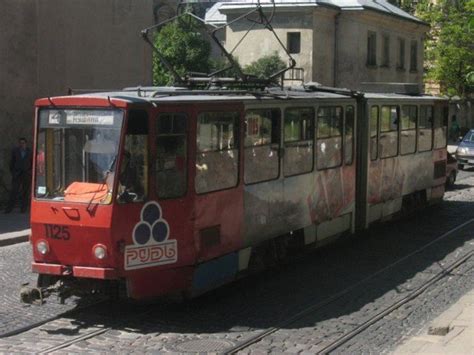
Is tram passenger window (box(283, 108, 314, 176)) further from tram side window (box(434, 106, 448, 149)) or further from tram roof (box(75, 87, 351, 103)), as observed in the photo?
tram side window (box(434, 106, 448, 149))

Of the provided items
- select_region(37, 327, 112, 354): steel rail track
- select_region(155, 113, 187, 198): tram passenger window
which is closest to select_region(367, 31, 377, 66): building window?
select_region(155, 113, 187, 198): tram passenger window

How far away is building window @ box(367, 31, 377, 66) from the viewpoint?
147 feet

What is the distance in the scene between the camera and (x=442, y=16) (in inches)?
1939

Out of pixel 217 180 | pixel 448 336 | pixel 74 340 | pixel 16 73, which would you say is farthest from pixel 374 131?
pixel 16 73

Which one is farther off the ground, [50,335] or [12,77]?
[12,77]

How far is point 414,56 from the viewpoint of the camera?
50812mm

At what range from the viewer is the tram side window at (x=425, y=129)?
18.0 meters

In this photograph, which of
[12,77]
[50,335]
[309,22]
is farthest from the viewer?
[309,22]

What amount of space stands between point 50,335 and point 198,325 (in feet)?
5.23

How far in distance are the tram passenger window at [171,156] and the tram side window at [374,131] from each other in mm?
6208

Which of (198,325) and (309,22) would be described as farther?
(309,22)

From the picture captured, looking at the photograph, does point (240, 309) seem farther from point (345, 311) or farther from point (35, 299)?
point (35, 299)

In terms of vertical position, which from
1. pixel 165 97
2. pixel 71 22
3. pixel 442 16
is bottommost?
pixel 165 97

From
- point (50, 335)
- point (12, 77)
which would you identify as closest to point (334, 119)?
point (50, 335)
